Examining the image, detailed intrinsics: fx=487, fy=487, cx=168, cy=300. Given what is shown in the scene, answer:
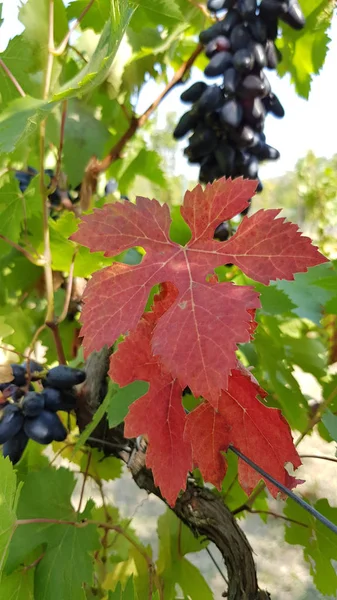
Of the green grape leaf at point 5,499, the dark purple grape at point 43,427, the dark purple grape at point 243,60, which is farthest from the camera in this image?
the dark purple grape at point 243,60

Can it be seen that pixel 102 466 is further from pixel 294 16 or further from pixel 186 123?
pixel 294 16

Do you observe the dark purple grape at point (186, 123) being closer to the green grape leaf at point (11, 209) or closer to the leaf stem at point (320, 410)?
the green grape leaf at point (11, 209)

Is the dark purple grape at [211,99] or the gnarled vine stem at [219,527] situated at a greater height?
the dark purple grape at [211,99]

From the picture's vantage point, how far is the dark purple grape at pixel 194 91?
0.63 m

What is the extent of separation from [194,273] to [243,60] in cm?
40

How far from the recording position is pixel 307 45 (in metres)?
0.69

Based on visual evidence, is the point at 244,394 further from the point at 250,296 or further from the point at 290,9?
the point at 290,9

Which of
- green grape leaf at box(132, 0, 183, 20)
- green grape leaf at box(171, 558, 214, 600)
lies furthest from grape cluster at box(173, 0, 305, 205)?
green grape leaf at box(171, 558, 214, 600)

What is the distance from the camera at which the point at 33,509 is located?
507 mm

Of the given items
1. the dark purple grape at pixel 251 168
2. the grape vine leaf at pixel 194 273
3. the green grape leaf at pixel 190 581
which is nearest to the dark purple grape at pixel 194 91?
the dark purple grape at pixel 251 168

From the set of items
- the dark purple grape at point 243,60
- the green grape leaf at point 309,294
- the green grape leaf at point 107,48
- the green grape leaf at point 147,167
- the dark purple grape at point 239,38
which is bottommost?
the green grape leaf at point 309,294

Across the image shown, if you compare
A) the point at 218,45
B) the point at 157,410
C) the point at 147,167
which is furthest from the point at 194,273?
the point at 147,167

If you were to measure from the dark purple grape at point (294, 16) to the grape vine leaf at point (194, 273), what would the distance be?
0.41 meters

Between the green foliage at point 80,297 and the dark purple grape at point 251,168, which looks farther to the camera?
the dark purple grape at point 251,168
